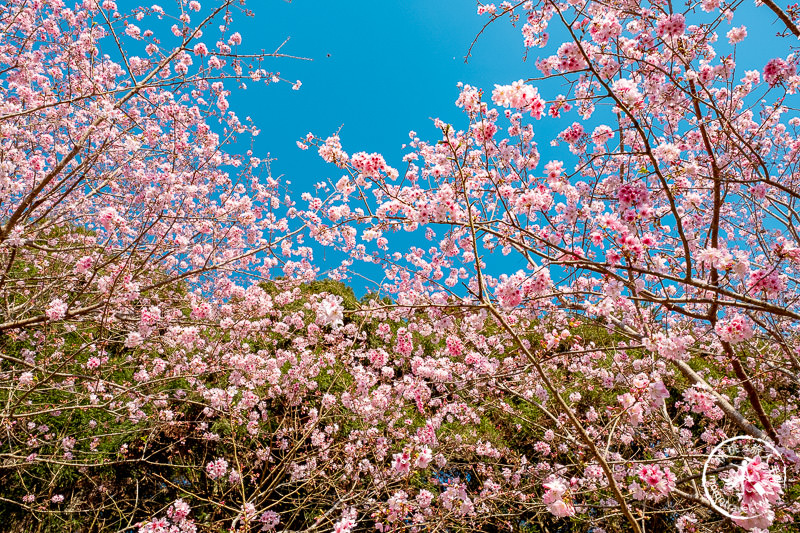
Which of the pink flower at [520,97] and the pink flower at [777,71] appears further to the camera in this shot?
the pink flower at [777,71]

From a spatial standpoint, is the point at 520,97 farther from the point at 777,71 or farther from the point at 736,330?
the point at 777,71

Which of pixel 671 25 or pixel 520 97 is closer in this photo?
pixel 520 97

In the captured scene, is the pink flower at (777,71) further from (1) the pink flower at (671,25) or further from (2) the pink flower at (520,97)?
(2) the pink flower at (520,97)

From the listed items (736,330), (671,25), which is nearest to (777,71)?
(671,25)

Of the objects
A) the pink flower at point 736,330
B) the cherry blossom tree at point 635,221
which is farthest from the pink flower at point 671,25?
the pink flower at point 736,330

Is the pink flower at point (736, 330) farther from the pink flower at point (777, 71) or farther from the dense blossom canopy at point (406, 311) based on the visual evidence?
the pink flower at point (777, 71)

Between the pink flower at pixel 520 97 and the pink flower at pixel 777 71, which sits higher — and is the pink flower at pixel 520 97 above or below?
below

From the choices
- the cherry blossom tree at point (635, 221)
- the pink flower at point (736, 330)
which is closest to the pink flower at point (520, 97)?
the cherry blossom tree at point (635, 221)

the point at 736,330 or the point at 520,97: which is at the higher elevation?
the point at 520,97

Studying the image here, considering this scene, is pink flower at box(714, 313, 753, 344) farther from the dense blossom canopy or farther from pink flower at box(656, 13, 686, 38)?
pink flower at box(656, 13, 686, 38)

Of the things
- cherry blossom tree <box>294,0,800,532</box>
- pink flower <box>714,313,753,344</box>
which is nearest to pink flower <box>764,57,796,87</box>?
cherry blossom tree <box>294,0,800,532</box>

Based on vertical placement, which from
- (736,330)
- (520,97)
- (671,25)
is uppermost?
(671,25)

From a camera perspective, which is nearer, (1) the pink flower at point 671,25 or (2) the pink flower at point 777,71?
(1) the pink flower at point 671,25

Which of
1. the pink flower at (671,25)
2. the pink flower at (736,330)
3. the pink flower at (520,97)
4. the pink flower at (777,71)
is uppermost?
the pink flower at (777,71)
